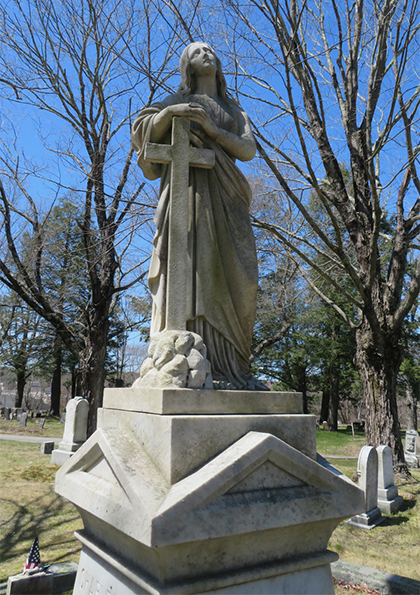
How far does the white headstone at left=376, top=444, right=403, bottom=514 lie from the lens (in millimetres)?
8398

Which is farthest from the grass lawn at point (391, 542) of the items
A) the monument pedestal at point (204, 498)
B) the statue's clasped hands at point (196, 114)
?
the statue's clasped hands at point (196, 114)

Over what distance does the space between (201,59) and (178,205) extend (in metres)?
1.39

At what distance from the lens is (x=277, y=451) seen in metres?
2.36

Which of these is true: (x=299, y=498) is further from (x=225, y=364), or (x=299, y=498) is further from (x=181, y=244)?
(x=181, y=244)

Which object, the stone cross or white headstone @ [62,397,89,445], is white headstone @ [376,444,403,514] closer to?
the stone cross

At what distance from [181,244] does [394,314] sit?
7.90 metres

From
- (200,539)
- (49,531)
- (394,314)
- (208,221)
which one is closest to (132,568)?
(200,539)

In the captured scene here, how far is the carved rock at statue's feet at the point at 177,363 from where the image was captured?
2516 millimetres

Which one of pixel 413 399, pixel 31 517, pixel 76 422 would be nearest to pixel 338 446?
pixel 76 422

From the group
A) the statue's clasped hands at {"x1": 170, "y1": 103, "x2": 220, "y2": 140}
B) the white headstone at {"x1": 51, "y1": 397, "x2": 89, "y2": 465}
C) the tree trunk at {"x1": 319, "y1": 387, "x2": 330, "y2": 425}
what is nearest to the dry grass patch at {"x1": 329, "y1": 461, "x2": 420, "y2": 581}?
the statue's clasped hands at {"x1": 170, "y1": 103, "x2": 220, "y2": 140}

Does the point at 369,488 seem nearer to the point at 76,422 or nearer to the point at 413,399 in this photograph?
the point at 76,422

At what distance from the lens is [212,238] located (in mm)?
3121

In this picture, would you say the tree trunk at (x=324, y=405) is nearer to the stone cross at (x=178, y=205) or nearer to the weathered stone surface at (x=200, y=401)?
the weathered stone surface at (x=200, y=401)

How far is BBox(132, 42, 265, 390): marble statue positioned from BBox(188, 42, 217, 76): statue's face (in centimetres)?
1
